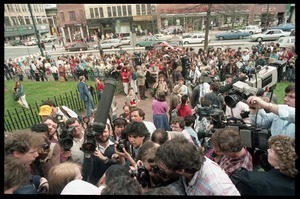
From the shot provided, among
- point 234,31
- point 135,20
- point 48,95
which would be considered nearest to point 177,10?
point 234,31

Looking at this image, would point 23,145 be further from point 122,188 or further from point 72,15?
point 72,15

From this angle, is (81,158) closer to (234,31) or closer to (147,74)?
(147,74)

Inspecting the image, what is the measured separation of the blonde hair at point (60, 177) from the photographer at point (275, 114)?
178 cm

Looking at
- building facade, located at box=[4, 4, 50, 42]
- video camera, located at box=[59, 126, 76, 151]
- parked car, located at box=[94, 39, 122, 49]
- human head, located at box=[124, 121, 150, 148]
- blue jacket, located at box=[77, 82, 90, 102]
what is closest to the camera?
video camera, located at box=[59, 126, 76, 151]

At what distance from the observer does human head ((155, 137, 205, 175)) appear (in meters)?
1.79

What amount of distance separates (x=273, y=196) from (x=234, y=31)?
28.2 m

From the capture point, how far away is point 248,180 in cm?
179

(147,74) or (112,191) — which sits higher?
(112,191)

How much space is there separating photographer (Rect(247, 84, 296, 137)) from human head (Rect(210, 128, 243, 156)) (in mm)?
347

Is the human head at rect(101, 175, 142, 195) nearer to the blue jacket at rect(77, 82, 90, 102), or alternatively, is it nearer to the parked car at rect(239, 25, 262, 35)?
the blue jacket at rect(77, 82, 90, 102)

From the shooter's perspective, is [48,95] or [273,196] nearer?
[273,196]

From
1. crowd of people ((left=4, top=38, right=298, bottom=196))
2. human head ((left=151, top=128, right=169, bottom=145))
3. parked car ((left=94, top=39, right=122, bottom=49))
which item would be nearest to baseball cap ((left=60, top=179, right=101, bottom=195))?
crowd of people ((left=4, top=38, right=298, bottom=196))

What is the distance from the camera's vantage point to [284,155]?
5.78 ft

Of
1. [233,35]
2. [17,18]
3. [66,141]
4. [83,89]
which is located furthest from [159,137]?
[233,35]
